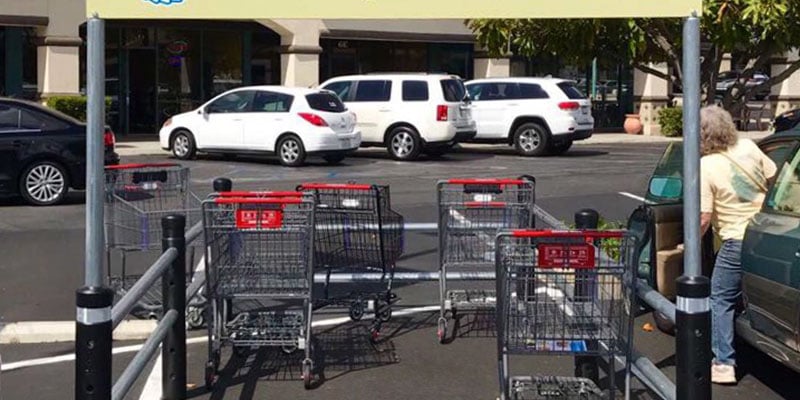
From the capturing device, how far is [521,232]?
5.21 metres

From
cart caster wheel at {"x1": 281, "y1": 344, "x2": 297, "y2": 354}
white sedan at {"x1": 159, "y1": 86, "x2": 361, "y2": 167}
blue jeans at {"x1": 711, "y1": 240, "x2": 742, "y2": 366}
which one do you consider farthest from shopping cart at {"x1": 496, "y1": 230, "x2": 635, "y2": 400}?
white sedan at {"x1": 159, "y1": 86, "x2": 361, "y2": 167}

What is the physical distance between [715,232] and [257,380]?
120 inches

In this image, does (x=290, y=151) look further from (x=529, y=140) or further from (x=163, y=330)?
(x=163, y=330)

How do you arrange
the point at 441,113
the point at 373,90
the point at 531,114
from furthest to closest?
the point at 531,114, the point at 373,90, the point at 441,113

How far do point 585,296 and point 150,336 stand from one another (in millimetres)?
2190

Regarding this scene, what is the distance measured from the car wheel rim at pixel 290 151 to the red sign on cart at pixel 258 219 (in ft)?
51.1

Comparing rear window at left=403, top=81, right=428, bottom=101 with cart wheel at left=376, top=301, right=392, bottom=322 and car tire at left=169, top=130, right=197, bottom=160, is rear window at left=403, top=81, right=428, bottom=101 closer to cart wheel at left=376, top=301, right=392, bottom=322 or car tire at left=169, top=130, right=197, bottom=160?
car tire at left=169, top=130, right=197, bottom=160

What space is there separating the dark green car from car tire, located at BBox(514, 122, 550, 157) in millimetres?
17724

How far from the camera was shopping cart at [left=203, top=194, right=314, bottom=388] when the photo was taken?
646cm

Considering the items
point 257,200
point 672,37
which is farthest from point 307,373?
point 672,37

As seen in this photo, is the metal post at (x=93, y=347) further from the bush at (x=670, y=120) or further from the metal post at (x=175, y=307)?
the bush at (x=670, y=120)

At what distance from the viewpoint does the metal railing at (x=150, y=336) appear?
4.09 m

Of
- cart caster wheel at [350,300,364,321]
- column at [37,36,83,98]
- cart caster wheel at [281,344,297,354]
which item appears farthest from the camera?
column at [37,36,83,98]

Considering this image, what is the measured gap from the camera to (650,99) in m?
33.6
